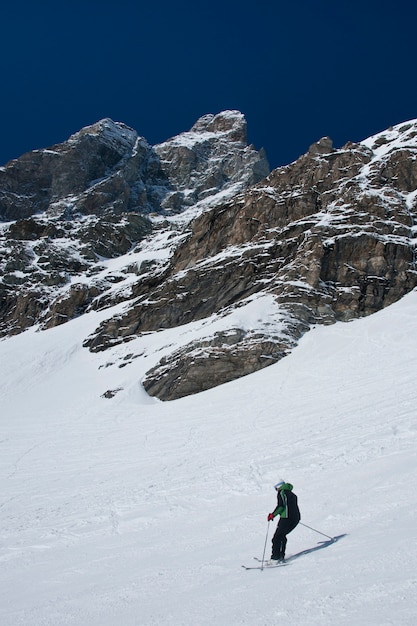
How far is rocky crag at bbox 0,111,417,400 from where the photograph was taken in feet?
117

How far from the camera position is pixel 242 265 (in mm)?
47406

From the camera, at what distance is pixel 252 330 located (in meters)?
35.2

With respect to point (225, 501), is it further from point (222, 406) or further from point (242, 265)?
point (242, 265)

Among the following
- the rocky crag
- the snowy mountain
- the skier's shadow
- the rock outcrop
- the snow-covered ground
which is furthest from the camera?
the rock outcrop

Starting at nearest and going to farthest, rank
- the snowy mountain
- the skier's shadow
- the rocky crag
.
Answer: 1. the snowy mountain
2. the skier's shadow
3. the rocky crag

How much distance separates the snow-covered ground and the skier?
1.03 feet

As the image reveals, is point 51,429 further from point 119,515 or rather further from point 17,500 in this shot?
point 119,515

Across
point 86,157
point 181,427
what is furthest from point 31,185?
point 181,427

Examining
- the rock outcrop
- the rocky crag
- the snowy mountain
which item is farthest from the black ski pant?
the rock outcrop

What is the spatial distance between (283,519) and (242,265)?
40.3 meters

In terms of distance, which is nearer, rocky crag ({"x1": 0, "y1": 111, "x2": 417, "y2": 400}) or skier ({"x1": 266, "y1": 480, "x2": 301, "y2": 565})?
skier ({"x1": 266, "y1": 480, "x2": 301, "y2": 565})

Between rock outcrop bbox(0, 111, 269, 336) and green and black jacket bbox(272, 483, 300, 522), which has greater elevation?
rock outcrop bbox(0, 111, 269, 336)

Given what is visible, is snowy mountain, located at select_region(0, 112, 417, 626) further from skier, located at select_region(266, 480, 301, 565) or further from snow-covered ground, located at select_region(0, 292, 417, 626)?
skier, located at select_region(266, 480, 301, 565)

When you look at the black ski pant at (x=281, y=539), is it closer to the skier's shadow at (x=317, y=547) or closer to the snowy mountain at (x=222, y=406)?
the skier's shadow at (x=317, y=547)
